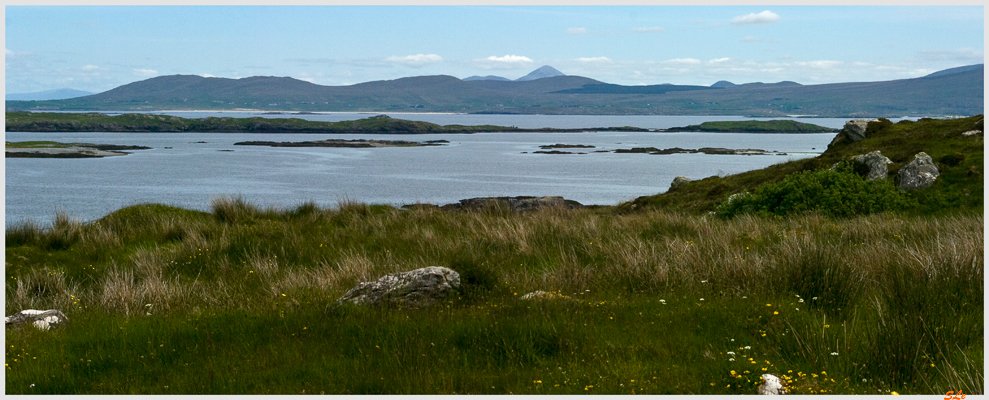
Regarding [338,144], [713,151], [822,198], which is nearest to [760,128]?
[713,151]

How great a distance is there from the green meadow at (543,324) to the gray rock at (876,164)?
7.77m

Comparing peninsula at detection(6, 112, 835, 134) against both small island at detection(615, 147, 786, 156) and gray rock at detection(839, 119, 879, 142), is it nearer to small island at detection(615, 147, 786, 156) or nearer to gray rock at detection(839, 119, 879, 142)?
small island at detection(615, 147, 786, 156)

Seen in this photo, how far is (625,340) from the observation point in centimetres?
602

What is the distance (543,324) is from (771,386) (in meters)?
2.02

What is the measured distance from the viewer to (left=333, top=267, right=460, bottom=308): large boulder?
297 inches

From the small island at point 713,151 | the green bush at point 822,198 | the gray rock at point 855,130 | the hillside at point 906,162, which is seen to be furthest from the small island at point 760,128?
the green bush at point 822,198

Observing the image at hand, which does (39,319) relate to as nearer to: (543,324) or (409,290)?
(409,290)

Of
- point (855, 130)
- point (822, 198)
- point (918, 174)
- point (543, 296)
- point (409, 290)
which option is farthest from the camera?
point (855, 130)

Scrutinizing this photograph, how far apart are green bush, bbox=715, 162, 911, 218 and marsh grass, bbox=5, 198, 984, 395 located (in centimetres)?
523

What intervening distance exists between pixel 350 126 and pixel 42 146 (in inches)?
2697

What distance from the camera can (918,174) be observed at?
1848 cm

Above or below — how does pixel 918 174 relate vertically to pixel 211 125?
above

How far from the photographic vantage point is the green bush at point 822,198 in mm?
16656

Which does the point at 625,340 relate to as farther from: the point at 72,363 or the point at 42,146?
the point at 42,146
